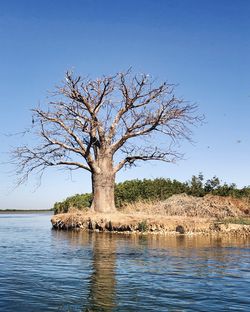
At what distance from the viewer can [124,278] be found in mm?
10836

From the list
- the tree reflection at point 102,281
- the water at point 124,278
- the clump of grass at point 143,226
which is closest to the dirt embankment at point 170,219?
the clump of grass at point 143,226

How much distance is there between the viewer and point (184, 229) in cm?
2458

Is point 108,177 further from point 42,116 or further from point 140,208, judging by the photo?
point 42,116

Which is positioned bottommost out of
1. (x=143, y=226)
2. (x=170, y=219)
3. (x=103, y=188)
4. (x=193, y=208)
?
(x=143, y=226)

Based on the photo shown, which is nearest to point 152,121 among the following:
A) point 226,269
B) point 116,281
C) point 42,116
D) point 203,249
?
point 42,116

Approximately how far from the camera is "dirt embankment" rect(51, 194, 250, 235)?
24734mm

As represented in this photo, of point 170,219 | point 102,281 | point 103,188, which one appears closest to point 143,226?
point 170,219

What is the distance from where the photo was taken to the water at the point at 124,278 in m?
8.36

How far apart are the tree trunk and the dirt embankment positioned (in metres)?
1.08

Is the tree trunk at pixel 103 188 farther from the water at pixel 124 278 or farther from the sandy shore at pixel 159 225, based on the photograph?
the water at pixel 124 278

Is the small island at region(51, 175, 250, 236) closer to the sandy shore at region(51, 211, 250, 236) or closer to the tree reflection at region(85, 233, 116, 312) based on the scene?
the sandy shore at region(51, 211, 250, 236)

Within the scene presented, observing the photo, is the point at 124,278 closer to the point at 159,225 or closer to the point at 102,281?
the point at 102,281

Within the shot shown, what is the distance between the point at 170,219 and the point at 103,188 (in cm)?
636

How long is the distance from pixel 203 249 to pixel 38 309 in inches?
401
